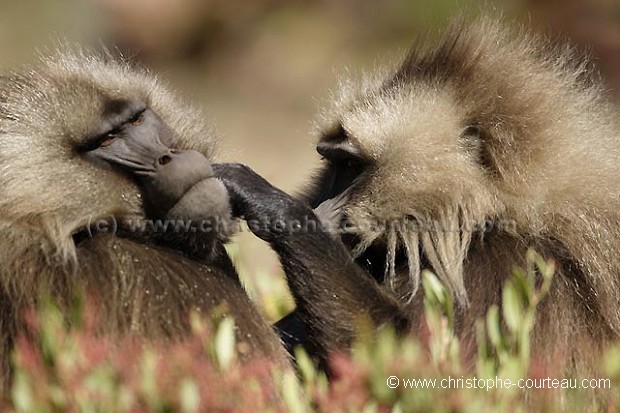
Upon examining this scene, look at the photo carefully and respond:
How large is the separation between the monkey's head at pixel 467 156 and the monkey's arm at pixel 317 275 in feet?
0.54

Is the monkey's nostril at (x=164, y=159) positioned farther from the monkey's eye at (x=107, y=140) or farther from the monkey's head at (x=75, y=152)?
the monkey's eye at (x=107, y=140)

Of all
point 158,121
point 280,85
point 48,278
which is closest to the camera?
point 48,278

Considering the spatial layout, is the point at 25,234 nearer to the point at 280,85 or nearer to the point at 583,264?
the point at 583,264

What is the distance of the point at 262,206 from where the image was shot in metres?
3.54

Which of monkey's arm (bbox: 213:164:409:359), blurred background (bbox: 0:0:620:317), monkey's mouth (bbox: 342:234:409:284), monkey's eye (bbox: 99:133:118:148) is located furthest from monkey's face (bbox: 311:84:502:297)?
blurred background (bbox: 0:0:620:317)

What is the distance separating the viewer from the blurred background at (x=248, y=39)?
10.4 m

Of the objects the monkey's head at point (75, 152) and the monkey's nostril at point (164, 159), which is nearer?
the monkey's head at point (75, 152)

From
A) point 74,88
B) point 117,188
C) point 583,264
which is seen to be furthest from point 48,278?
point 583,264

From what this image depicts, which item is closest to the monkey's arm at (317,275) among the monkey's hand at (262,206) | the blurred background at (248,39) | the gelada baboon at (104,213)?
the monkey's hand at (262,206)

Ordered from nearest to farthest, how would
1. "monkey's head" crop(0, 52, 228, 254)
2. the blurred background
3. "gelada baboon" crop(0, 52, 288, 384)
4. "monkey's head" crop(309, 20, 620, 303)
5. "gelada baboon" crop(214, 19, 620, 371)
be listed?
"gelada baboon" crop(0, 52, 288, 384)
"monkey's head" crop(0, 52, 228, 254)
"gelada baboon" crop(214, 19, 620, 371)
"monkey's head" crop(309, 20, 620, 303)
the blurred background

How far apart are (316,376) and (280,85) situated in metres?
7.85

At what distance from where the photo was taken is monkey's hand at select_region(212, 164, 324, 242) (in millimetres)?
A: 3496

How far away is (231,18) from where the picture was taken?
36.8 ft

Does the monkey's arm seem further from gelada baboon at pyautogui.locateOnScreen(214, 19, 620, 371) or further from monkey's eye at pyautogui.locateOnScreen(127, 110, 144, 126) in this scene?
monkey's eye at pyautogui.locateOnScreen(127, 110, 144, 126)
